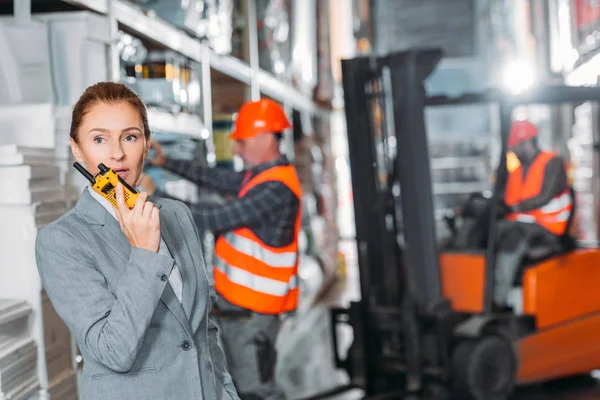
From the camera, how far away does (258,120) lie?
4.77 metres

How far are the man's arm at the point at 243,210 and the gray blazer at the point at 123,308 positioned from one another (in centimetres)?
217

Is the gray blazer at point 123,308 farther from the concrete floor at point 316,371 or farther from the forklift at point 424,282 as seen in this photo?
the concrete floor at point 316,371

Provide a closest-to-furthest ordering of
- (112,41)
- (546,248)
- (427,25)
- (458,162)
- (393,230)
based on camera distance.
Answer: (112,41) → (393,230) → (546,248) → (458,162) → (427,25)

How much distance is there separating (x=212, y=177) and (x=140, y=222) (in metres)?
3.35

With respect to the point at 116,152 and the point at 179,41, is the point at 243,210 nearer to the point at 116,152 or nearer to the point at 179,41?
the point at 179,41

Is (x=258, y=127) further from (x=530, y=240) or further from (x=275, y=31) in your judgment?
(x=275, y=31)

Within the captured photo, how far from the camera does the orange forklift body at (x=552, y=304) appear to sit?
598 centimetres

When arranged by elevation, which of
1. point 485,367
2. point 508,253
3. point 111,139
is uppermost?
point 111,139

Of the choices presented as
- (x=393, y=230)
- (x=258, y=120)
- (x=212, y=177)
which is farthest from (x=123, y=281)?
(x=393, y=230)

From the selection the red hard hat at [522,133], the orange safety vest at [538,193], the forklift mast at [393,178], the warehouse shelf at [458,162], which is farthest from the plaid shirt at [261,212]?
the warehouse shelf at [458,162]

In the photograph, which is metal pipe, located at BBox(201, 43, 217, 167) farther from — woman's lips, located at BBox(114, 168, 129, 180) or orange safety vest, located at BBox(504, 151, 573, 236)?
woman's lips, located at BBox(114, 168, 129, 180)

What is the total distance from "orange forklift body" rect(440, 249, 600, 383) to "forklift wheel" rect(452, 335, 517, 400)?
0.19 m

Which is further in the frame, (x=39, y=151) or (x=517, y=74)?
(x=517, y=74)

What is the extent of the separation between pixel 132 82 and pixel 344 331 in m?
5.02
